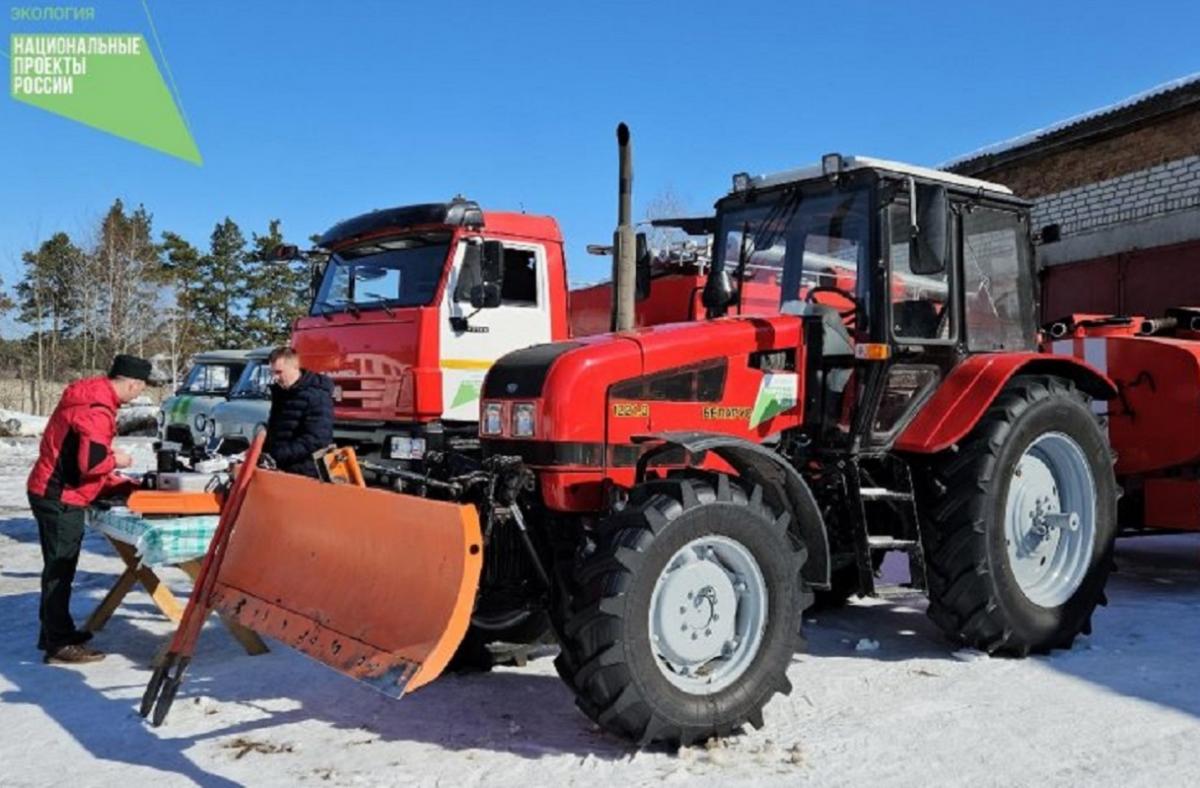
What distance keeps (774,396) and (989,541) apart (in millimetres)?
1252

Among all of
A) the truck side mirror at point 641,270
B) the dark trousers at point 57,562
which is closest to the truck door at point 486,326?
the truck side mirror at point 641,270

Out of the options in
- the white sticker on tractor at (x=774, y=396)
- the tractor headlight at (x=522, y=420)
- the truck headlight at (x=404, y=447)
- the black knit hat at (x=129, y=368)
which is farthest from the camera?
the truck headlight at (x=404, y=447)

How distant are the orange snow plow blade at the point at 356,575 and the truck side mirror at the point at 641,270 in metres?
2.47

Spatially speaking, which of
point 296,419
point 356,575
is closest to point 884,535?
point 356,575

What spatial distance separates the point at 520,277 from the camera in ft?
28.1

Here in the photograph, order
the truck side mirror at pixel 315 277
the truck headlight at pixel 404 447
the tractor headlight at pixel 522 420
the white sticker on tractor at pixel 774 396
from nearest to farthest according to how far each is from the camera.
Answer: the tractor headlight at pixel 522 420 < the white sticker on tractor at pixel 774 396 < the truck headlight at pixel 404 447 < the truck side mirror at pixel 315 277

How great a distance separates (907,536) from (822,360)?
0.96 m

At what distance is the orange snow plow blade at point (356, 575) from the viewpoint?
3414 mm

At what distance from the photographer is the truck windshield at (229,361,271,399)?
12320mm

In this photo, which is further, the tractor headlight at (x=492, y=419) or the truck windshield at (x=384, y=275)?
the truck windshield at (x=384, y=275)

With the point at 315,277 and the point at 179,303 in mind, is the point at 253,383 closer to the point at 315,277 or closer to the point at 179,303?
the point at 315,277

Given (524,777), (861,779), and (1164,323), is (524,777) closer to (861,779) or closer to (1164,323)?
(861,779)

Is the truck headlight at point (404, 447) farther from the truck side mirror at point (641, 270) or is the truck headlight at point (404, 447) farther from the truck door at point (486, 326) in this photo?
the truck side mirror at point (641, 270)

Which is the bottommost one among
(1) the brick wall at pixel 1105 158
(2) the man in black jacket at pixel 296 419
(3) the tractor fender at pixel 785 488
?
(3) the tractor fender at pixel 785 488
